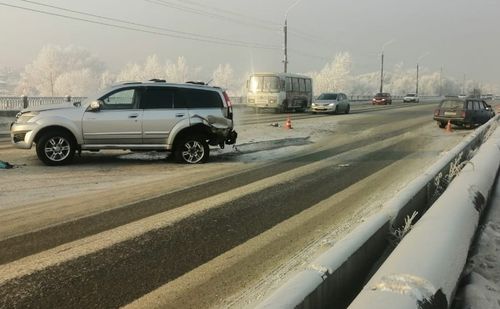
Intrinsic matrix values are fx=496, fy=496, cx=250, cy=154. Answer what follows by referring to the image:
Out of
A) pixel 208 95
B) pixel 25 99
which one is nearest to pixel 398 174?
pixel 208 95

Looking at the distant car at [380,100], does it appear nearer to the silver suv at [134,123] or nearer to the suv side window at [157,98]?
the silver suv at [134,123]

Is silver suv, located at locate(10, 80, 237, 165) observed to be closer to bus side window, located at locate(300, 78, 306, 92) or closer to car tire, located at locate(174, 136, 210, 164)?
car tire, located at locate(174, 136, 210, 164)

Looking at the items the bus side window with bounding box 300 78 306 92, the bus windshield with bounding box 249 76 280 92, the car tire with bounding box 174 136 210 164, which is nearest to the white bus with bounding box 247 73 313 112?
the bus windshield with bounding box 249 76 280 92

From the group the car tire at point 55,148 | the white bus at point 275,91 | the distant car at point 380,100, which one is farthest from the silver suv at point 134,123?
the distant car at point 380,100

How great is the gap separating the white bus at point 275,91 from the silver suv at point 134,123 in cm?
2366

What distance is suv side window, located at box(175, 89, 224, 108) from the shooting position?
1141 cm

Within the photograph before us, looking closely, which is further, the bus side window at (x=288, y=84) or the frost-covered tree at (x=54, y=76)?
the frost-covered tree at (x=54, y=76)

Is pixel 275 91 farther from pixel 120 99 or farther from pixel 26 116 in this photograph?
pixel 26 116

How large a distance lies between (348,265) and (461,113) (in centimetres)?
2135

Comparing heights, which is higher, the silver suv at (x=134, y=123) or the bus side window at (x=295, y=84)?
the bus side window at (x=295, y=84)

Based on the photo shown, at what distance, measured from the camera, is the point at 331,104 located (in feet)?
112

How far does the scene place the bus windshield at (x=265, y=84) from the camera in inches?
1400

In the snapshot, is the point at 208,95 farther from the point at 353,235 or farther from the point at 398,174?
the point at 353,235

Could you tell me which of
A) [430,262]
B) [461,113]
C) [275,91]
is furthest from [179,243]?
[275,91]
